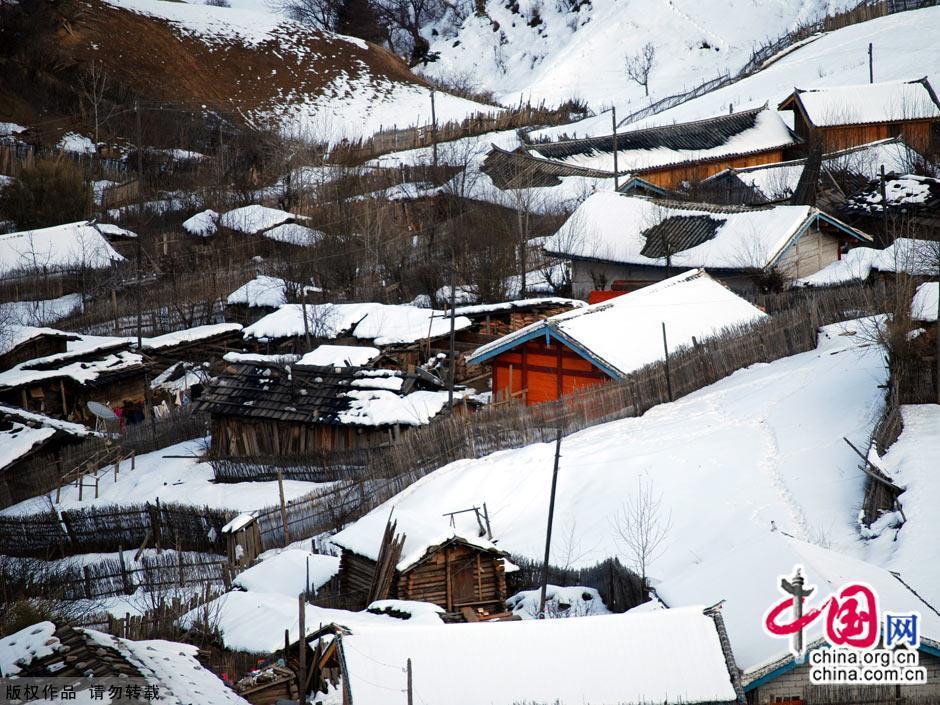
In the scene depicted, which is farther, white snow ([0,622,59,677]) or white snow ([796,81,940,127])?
white snow ([796,81,940,127])

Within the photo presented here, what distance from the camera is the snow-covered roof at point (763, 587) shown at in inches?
405

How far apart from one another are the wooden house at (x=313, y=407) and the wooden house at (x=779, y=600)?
11.0 meters

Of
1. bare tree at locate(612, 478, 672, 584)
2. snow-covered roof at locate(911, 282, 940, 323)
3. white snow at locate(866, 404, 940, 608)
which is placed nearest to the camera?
white snow at locate(866, 404, 940, 608)

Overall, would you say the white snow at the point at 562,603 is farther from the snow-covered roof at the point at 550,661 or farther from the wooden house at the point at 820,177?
the wooden house at the point at 820,177

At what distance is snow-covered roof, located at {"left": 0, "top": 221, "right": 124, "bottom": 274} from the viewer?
129 ft

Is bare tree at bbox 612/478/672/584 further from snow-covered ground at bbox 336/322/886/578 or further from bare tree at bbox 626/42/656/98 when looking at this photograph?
bare tree at bbox 626/42/656/98

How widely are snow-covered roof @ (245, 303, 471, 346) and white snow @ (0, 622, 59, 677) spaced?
759 inches

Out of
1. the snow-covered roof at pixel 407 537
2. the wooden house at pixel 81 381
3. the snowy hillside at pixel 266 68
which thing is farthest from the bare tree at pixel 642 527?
the snowy hillside at pixel 266 68

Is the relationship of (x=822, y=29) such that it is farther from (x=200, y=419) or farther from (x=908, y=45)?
(x=200, y=419)

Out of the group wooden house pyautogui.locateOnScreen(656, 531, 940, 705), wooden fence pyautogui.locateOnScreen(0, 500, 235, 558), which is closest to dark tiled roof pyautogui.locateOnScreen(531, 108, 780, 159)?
wooden fence pyautogui.locateOnScreen(0, 500, 235, 558)

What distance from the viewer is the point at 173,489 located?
2345 centimetres

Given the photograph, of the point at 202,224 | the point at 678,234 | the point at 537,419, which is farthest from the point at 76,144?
the point at 537,419

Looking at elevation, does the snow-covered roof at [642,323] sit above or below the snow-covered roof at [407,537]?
above

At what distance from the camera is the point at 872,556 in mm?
13336
